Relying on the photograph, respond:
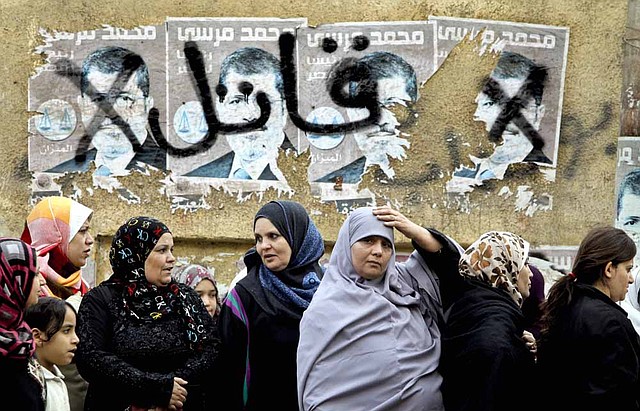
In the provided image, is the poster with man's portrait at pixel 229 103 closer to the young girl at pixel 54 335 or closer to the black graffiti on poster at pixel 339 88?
the black graffiti on poster at pixel 339 88

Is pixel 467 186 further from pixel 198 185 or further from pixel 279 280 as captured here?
pixel 279 280

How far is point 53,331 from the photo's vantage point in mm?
5336

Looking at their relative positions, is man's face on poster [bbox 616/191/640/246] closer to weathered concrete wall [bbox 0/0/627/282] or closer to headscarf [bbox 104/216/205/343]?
weathered concrete wall [bbox 0/0/627/282]

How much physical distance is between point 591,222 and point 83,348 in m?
4.44

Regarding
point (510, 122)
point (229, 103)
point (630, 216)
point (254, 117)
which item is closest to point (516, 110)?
point (510, 122)

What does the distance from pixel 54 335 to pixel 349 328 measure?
4.43 feet

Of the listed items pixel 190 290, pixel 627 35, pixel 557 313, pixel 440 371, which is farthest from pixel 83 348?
pixel 627 35

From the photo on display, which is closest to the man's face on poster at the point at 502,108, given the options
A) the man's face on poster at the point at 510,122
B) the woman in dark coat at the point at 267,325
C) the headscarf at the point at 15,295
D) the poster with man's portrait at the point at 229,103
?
the man's face on poster at the point at 510,122

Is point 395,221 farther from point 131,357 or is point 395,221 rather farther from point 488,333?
point 131,357

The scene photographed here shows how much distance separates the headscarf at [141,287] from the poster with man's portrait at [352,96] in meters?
2.95

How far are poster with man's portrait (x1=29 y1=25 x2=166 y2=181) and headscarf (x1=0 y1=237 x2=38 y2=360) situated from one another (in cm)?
372

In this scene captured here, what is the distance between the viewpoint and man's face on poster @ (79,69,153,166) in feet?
27.9

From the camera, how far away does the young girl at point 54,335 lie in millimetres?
5320

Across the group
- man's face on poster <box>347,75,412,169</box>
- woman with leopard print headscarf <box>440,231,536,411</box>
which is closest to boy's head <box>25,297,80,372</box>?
woman with leopard print headscarf <box>440,231,536,411</box>
